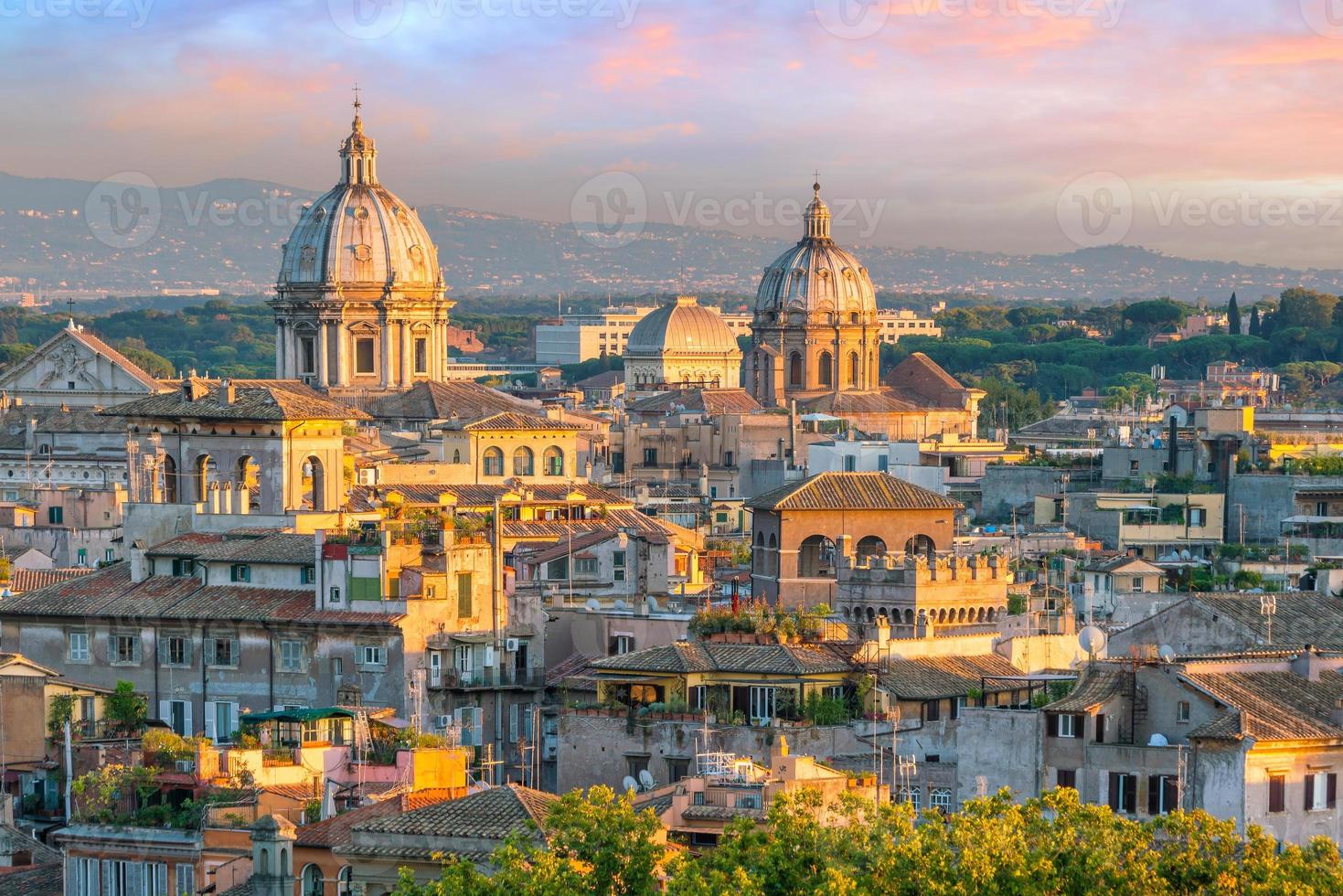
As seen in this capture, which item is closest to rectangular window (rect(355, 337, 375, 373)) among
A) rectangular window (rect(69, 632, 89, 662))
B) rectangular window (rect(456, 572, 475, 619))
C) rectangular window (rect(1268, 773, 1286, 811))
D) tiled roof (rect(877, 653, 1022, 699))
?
rectangular window (rect(69, 632, 89, 662))

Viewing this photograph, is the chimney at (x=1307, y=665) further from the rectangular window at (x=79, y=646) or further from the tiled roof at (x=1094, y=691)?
the rectangular window at (x=79, y=646)

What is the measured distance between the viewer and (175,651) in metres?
46.3

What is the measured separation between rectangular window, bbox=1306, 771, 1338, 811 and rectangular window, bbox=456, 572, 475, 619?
524 inches

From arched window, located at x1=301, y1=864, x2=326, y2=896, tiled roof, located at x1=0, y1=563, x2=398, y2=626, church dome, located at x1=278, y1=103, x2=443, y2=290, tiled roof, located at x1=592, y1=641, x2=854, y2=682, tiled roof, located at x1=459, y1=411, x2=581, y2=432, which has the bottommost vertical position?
arched window, located at x1=301, y1=864, x2=326, y2=896

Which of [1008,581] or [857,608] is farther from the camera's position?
[1008,581]

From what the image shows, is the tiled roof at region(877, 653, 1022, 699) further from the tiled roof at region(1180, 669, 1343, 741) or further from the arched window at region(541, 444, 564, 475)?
the arched window at region(541, 444, 564, 475)

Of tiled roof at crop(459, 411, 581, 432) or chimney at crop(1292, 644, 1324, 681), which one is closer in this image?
chimney at crop(1292, 644, 1324, 681)

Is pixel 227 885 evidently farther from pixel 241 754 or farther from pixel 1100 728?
pixel 1100 728

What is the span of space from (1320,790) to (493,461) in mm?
41300

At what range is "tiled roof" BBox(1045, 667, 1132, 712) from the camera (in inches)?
1406

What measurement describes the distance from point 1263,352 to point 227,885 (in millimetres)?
144585

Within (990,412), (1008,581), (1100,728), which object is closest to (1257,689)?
(1100,728)

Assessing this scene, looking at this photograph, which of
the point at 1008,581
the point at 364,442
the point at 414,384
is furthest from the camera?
the point at 414,384

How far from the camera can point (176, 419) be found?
56.0m
